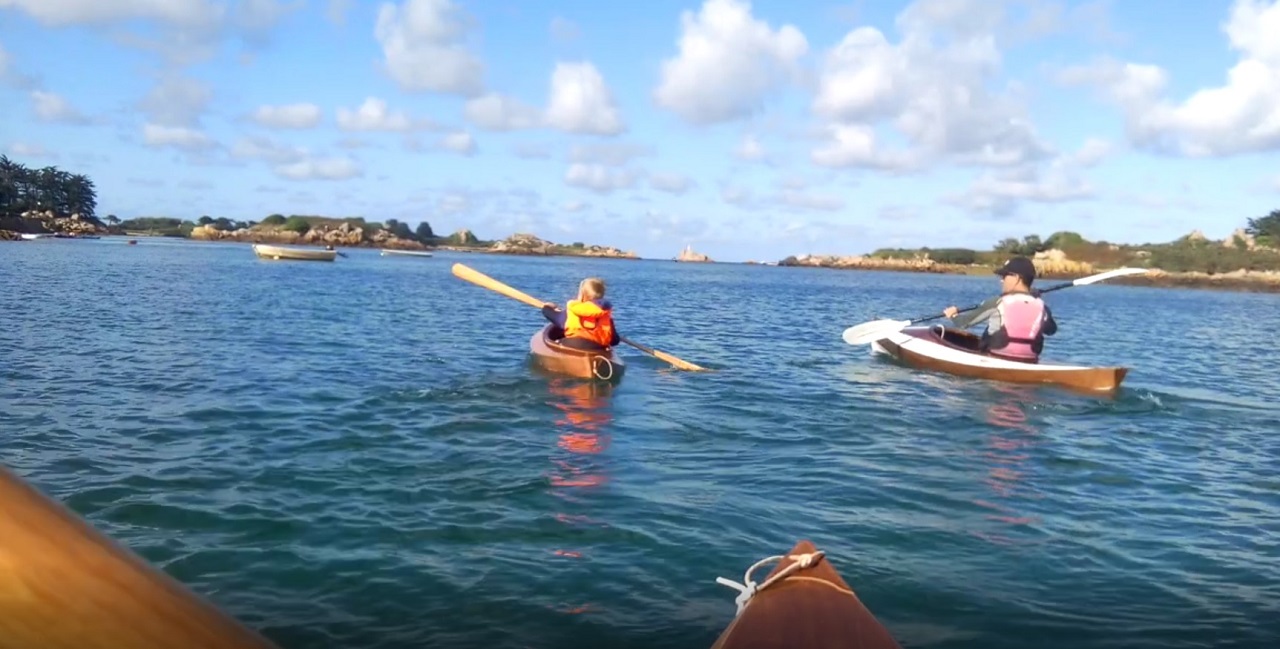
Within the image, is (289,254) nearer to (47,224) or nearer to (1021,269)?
(47,224)

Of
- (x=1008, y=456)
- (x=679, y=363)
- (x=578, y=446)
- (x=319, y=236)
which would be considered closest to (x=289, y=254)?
(x=679, y=363)

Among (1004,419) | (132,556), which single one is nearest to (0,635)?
(132,556)

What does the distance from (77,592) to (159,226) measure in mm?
192577

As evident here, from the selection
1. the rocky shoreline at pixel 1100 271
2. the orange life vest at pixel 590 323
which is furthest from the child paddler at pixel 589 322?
the rocky shoreline at pixel 1100 271

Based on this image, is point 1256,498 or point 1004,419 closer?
point 1256,498

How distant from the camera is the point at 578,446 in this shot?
10.7m

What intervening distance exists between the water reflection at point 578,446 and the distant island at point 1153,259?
7652cm

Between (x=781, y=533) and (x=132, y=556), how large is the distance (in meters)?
6.85

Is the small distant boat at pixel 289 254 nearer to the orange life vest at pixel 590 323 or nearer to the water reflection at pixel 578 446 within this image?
the orange life vest at pixel 590 323

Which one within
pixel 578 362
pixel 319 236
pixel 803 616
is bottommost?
pixel 578 362

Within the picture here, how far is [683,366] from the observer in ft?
59.4

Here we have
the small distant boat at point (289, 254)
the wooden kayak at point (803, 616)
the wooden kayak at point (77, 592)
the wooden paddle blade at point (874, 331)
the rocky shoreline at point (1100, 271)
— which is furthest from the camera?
the rocky shoreline at point (1100, 271)

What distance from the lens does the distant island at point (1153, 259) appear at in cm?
10000

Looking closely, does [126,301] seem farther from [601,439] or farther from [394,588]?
[394,588]
